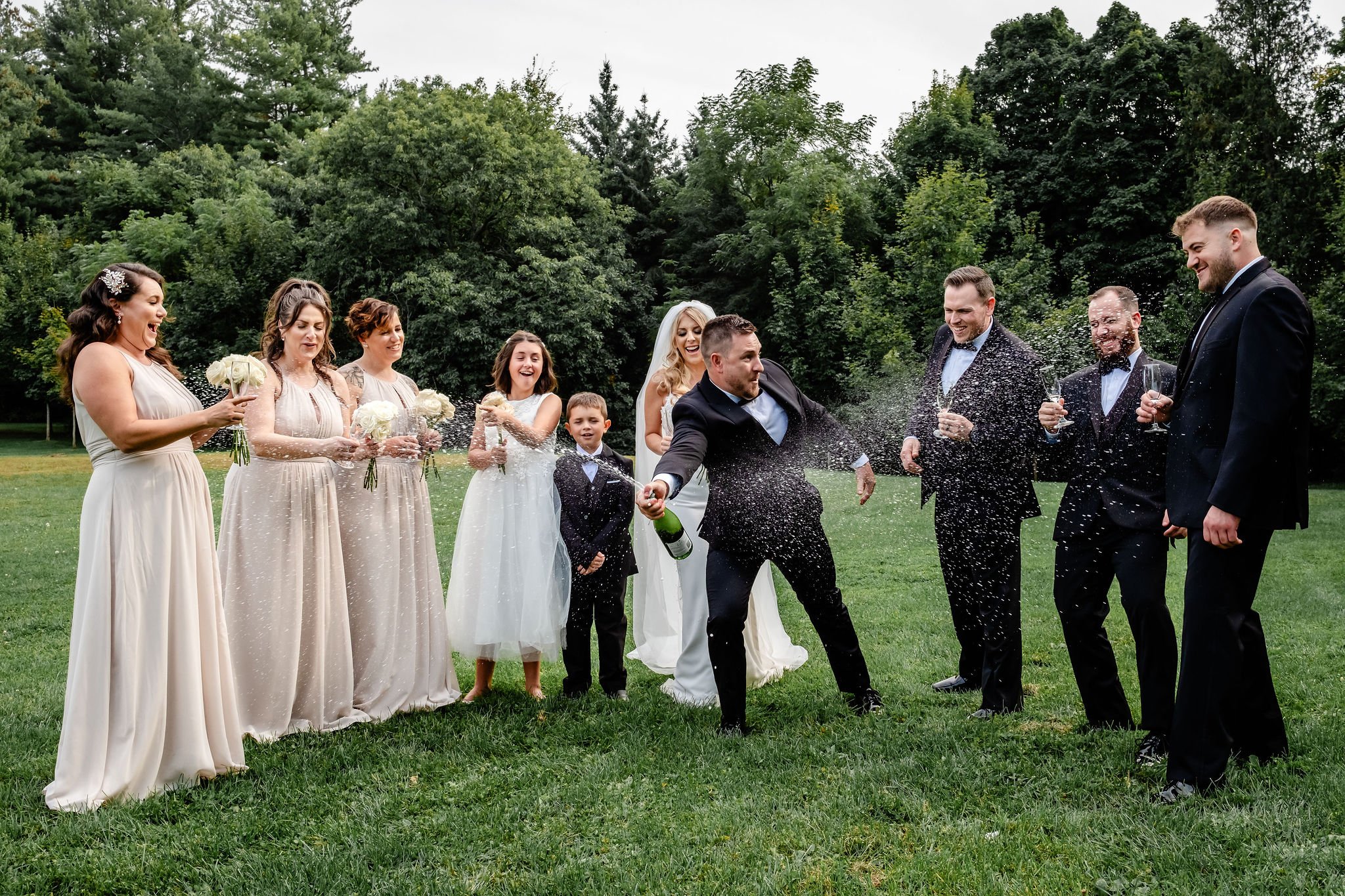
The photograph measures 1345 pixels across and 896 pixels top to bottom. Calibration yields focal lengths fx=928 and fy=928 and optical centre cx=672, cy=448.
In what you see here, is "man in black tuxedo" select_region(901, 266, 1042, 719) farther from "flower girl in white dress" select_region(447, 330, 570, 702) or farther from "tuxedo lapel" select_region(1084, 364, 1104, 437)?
"flower girl in white dress" select_region(447, 330, 570, 702)

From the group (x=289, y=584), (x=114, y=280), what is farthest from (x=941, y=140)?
(x=114, y=280)

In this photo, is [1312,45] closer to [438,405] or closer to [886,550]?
[886,550]

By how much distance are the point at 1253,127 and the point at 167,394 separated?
2831 centimetres

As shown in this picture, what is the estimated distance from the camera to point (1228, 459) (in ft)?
12.7

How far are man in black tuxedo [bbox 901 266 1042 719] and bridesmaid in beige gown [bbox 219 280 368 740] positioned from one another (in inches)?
140

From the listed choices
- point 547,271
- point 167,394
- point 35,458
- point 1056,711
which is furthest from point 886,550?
point 35,458

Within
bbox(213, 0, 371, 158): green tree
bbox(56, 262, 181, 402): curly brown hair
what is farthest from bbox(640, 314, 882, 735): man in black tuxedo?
bbox(213, 0, 371, 158): green tree

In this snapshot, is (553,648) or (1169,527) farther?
(553,648)

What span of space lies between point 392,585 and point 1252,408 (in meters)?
4.67

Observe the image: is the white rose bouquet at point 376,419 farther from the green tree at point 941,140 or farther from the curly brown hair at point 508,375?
the green tree at point 941,140

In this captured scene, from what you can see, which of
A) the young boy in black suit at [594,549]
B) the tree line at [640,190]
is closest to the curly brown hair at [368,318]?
the young boy in black suit at [594,549]

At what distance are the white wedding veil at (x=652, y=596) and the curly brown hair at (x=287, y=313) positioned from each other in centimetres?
223

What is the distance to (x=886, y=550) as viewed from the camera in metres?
12.1

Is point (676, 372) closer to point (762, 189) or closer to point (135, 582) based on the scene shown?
point (135, 582)
